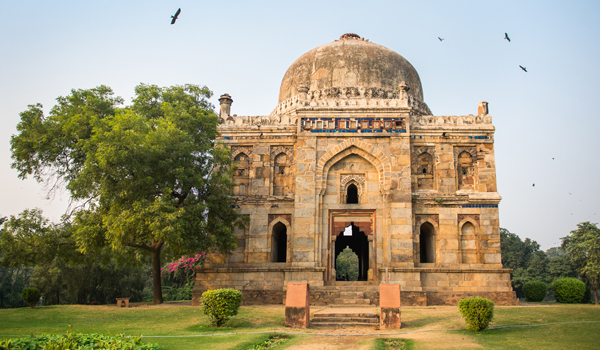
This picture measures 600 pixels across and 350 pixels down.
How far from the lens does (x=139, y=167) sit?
588 inches

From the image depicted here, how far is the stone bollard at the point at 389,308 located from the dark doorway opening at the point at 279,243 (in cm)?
708

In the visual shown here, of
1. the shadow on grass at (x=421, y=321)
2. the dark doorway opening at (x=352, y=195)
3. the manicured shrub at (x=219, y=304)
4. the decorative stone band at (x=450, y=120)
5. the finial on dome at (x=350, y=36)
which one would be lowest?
the shadow on grass at (x=421, y=321)

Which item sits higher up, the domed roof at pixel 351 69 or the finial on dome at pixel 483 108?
the domed roof at pixel 351 69

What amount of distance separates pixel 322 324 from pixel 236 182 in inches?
326

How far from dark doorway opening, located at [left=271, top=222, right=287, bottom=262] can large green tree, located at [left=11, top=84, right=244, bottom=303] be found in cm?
168

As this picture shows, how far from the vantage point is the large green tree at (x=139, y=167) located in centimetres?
1462

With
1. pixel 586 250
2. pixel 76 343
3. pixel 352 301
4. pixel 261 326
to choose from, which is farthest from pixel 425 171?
pixel 76 343

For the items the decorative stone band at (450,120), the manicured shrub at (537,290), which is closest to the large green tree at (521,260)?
the manicured shrub at (537,290)

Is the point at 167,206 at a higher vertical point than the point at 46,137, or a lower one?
lower

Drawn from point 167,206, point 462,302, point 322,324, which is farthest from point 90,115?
point 462,302

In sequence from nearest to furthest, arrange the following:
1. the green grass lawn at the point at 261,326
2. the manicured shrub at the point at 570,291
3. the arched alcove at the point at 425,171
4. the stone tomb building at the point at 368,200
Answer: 1. the green grass lawn at the point at 261,326
2. the stone tomb building at the point at 368,200
3. the manicured shrub at the point at 570,291
4. the arched alcove at the point at 425,171

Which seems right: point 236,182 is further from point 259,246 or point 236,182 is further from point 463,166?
point 463,166

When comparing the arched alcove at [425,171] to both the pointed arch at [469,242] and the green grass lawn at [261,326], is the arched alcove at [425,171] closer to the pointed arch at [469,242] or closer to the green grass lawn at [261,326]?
the pointed arch at [469,242]

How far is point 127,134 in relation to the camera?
1462 cm
